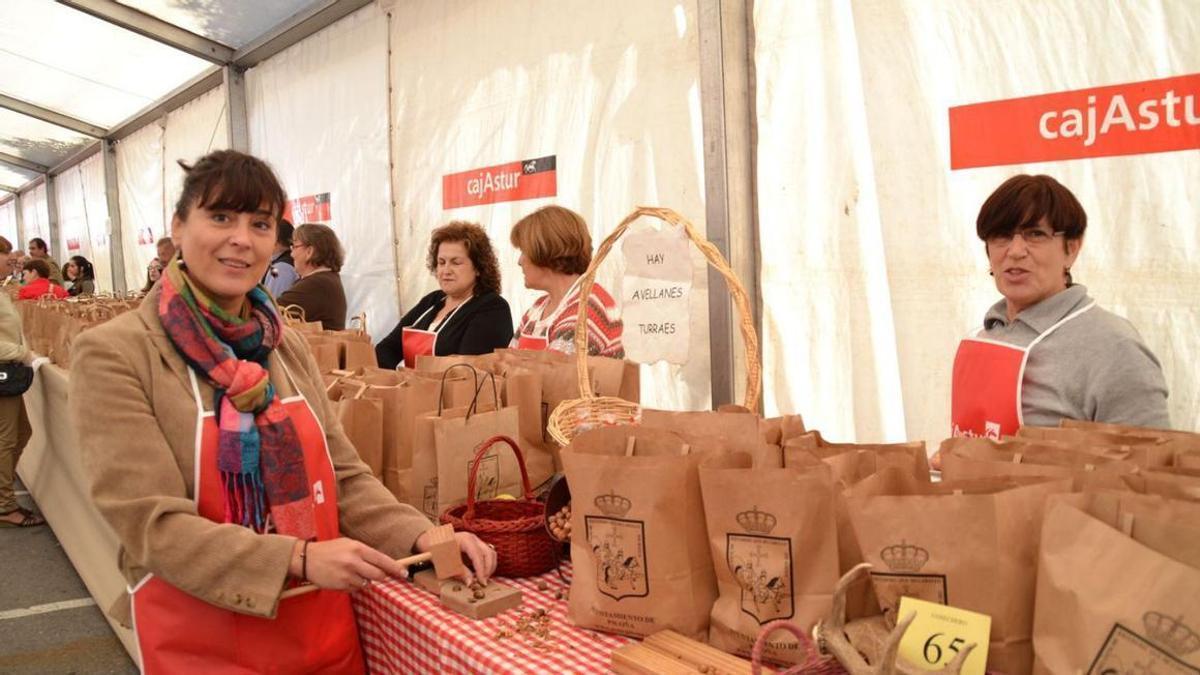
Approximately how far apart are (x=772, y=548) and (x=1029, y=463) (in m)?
0.43

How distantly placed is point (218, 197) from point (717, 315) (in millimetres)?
2134

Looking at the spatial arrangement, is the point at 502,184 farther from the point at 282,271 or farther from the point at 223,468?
the point at 223,468

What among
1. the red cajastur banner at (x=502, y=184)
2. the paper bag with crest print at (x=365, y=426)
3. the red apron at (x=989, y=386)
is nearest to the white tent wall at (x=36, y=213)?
the red cajastur banner at (x=502, y=184)

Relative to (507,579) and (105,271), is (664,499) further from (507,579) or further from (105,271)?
(105,271)

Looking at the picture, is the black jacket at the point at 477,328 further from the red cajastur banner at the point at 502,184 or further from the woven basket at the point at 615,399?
the woven basket at the point at 615,399

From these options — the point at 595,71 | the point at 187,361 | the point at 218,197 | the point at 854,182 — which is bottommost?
the point at 187,361

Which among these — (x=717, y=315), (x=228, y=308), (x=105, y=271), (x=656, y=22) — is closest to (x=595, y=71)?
(x=656, y=22)

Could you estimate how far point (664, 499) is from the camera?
4.01ft

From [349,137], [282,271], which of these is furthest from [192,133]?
[282,271]

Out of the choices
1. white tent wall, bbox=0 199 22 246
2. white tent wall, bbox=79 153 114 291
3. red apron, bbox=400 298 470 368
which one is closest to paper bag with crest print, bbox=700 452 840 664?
red apron, bbox=400 298 470 368

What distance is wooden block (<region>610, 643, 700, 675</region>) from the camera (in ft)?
3.63

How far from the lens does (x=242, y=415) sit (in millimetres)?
1430

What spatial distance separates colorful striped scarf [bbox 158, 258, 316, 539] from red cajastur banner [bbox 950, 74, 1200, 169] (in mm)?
2249

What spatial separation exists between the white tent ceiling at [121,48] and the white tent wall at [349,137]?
0.62ft
